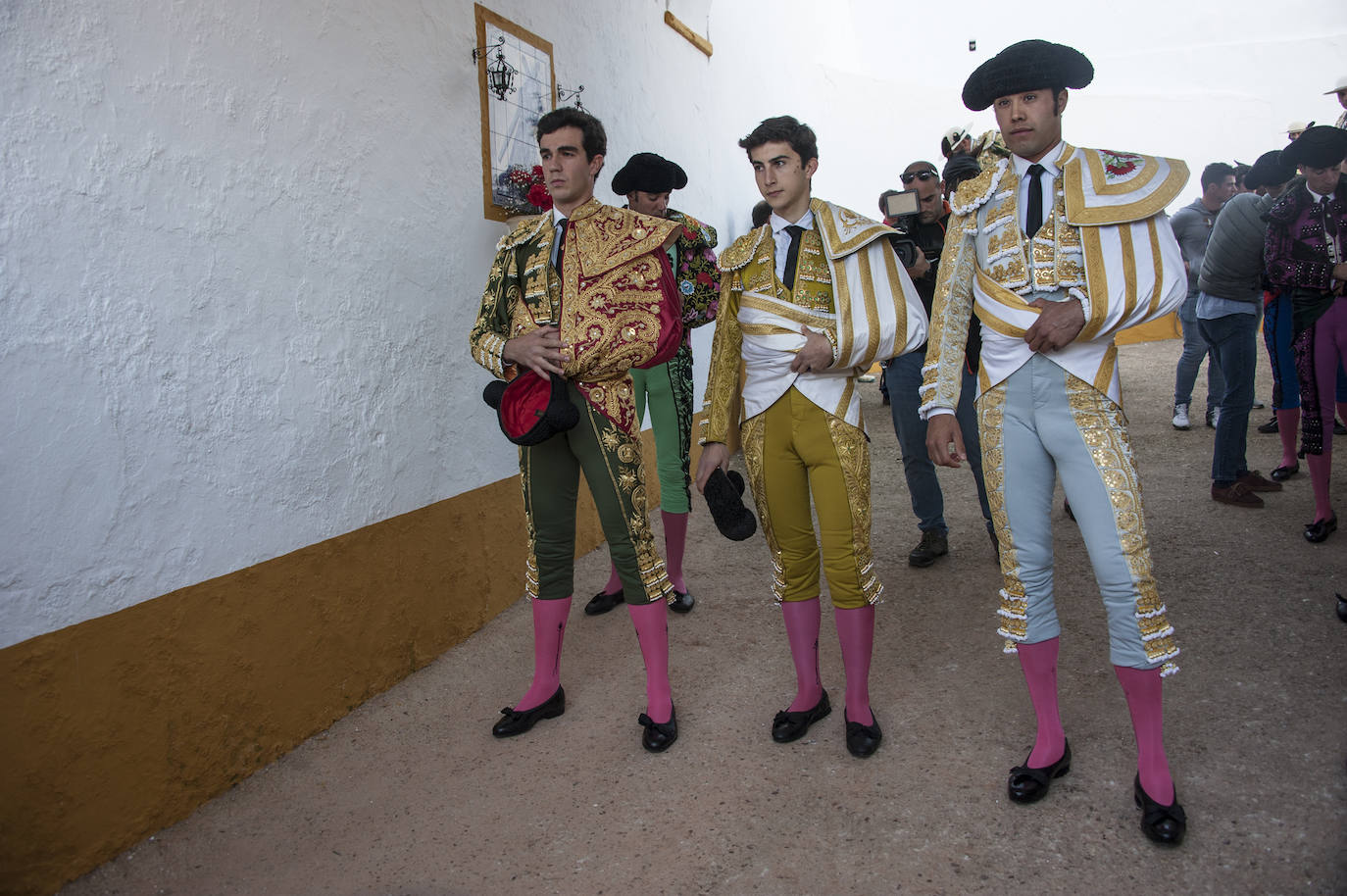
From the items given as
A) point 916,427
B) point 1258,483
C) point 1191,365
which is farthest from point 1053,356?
point 1191,365

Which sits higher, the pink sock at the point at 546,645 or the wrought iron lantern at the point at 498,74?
the wrought iron lantern at the point at 498,74

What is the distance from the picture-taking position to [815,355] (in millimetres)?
2736

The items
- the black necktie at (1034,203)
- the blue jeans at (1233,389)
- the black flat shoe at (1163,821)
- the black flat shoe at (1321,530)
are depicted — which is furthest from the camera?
the blue jeans at (1233,389)

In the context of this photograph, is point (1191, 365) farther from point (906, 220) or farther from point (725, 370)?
point (725, 370)

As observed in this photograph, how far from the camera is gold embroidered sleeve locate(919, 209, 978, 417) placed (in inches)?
102

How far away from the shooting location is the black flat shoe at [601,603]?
14.5ft

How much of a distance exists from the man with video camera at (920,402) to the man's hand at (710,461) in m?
1.82

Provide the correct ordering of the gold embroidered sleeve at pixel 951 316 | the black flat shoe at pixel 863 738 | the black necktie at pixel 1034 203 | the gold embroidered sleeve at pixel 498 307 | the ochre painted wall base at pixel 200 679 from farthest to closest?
the gold embroidered sleeve at pixel 498 307 < the black flat shoe at pixel 863 738 < the gold embroidered sleeve at pixel 951 316 < the black necktie at pixel 1034 203 < the ochre painted wall base at pixel 200 679

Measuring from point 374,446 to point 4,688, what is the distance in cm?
156

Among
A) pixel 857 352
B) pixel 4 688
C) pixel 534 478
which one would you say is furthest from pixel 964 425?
pixel 4 688

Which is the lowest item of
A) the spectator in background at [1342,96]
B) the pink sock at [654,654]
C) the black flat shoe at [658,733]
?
the black flat shoe at [658,733]

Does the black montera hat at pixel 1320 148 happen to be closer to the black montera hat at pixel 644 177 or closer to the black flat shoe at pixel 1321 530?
the black flat shoe at pixel 1321 530

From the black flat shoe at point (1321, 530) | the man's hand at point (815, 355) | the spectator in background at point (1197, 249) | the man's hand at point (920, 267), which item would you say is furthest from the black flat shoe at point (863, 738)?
the spectator in background at point (1197, 249)

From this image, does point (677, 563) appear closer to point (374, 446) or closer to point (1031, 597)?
point (374, 446)
